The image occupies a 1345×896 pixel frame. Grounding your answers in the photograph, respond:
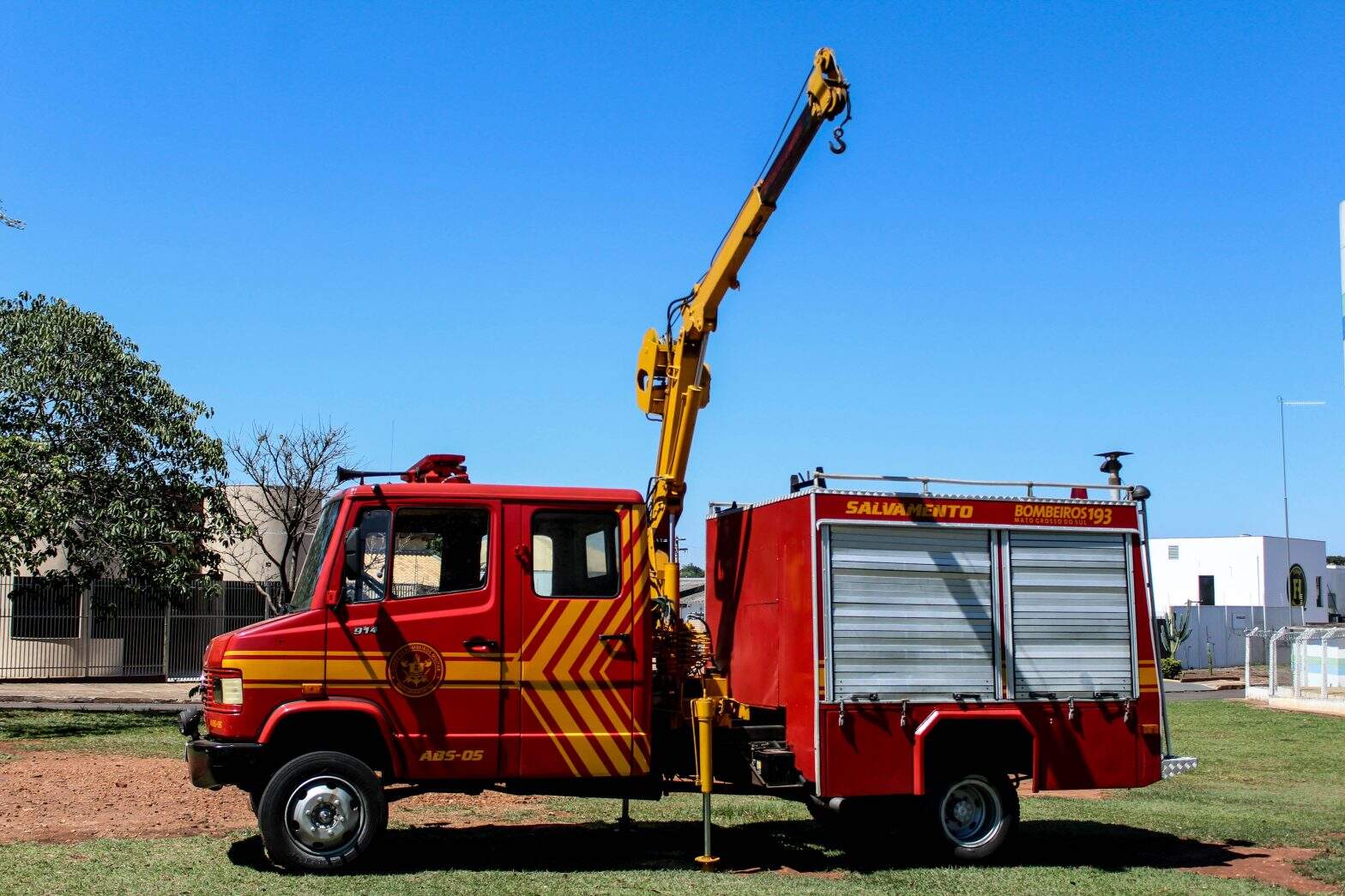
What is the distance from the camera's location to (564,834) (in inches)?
461

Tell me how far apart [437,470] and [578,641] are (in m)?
1.78

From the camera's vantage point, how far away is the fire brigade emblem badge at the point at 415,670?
9664 mm

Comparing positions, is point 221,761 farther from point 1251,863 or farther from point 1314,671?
point 1314,671

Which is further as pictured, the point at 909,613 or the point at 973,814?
the point at 973,814

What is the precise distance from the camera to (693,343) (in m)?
12.5

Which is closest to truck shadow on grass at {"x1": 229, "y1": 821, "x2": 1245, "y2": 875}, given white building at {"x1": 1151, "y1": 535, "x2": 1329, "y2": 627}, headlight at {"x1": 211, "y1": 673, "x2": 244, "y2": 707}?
headlight at {"x1": 211, "y1": 673, "x2": 244, "y2": 707}

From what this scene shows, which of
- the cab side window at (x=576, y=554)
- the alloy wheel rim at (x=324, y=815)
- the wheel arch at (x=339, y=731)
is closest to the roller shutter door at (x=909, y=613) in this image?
the cab side window at (x=576, y=554)

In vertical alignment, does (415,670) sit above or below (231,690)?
above

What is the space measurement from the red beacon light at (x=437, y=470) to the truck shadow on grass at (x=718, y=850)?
9.38 ft

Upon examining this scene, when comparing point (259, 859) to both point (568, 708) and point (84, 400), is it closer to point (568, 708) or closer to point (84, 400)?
point (568, 708)

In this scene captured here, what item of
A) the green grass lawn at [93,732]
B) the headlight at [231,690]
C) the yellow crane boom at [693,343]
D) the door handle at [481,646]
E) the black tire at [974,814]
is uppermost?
the yellow crane boom at [693,343]

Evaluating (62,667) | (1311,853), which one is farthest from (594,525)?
(62,667)

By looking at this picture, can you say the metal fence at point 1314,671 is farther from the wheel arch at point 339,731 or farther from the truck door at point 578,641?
the wheel arch at point 339,731

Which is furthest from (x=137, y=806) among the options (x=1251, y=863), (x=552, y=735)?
(x=1251, y=863)
